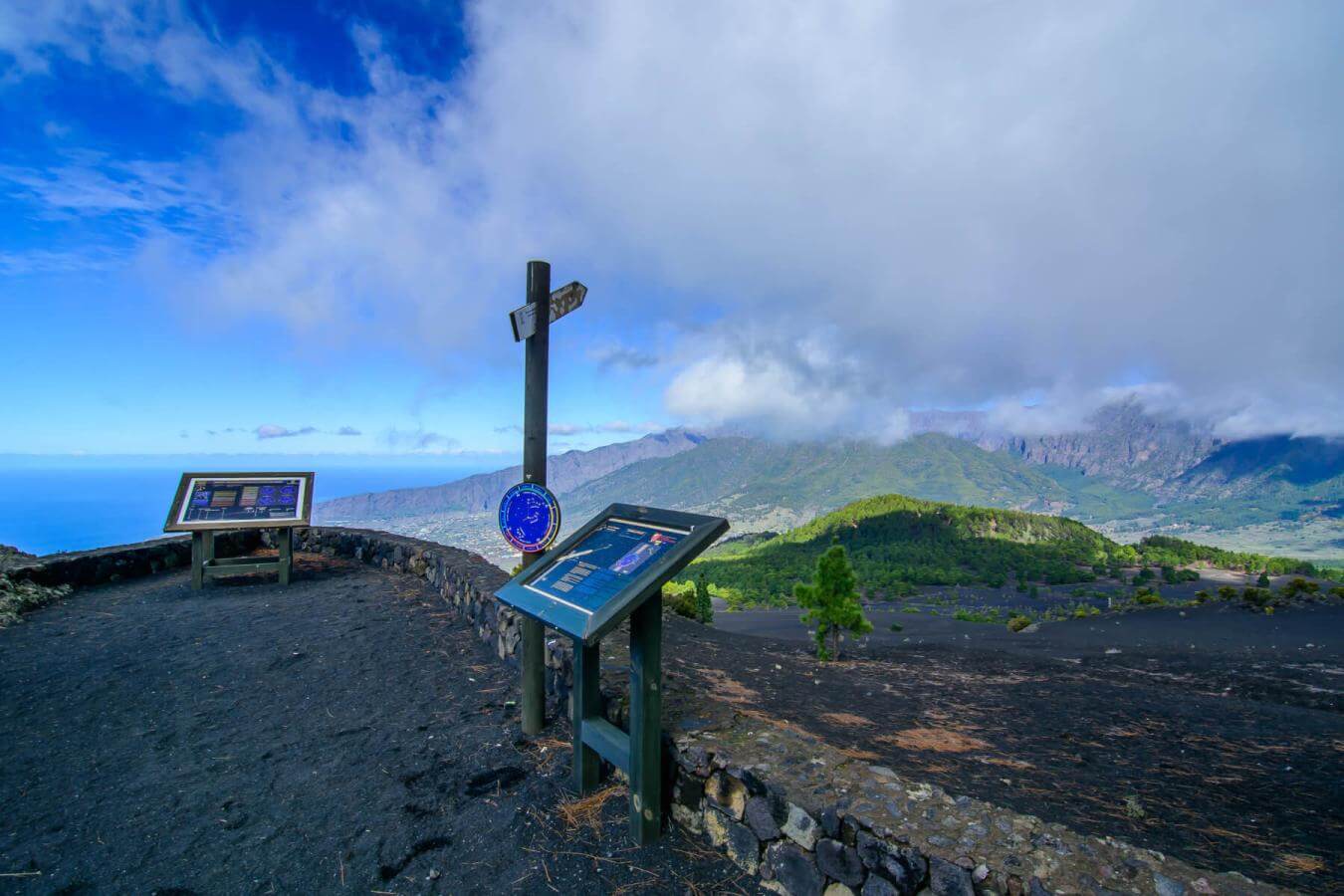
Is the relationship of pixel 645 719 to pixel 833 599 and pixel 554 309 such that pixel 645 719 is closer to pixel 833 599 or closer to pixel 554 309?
pixel 554 309

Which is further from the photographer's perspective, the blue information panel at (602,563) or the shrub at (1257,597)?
the shrub at (1257,597)

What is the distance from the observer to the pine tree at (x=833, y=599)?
693 inches

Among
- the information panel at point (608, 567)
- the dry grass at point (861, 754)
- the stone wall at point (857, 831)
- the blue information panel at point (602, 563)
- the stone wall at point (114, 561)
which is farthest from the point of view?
the stone wall at point (114, 561)

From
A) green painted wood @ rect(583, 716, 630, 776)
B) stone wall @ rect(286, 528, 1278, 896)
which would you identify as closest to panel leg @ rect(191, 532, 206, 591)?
stone wall @ rect(286, 528, 1278, 896)

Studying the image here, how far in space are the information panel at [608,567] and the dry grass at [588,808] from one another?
1336 millimetres

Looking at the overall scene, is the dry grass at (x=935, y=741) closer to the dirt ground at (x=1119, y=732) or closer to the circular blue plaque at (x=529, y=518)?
the dirt ground at (x=1119, y=732)

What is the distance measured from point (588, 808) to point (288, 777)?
7.29ft

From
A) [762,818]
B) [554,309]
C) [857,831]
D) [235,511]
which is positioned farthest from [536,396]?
[235,511]

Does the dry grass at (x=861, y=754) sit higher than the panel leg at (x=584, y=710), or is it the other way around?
the panel leg at (x=584, y=710)

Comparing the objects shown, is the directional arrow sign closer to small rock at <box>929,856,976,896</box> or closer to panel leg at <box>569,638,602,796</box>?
panel leg at <box>569,638,602,796</box>

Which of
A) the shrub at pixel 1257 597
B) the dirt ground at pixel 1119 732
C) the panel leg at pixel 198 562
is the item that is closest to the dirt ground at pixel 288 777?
the panel leg at pixel 198 562

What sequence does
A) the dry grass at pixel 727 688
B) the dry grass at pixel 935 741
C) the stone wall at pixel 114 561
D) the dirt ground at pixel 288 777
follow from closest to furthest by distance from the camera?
the dirt ground at pixel 288 777
the dry grass at pixel 935 741
the dry grass at pixel 727 688
the stone wall at pixel 114 561

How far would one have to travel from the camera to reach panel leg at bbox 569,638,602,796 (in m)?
3.86

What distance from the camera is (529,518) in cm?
441
